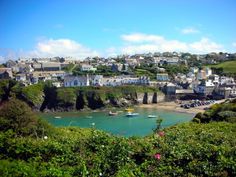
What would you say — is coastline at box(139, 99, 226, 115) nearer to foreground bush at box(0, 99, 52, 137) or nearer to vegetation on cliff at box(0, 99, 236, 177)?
foreground bush at box(0, 99, 52, 137)

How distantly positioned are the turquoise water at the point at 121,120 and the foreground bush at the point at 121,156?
2734 cm

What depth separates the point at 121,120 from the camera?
44.9 m

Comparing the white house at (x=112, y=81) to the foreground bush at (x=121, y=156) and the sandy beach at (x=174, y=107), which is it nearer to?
the sandy beach at (x=174, y=107)

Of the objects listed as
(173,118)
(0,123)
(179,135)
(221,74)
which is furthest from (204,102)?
(179,135)

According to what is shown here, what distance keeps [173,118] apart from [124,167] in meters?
39.0

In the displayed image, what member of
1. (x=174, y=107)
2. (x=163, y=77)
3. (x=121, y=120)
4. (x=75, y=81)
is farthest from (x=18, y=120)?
(x=163, y=77)

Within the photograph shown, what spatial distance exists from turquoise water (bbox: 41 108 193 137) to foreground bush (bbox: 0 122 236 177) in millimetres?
27338

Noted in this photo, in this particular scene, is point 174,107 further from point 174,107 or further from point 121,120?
point 121,120

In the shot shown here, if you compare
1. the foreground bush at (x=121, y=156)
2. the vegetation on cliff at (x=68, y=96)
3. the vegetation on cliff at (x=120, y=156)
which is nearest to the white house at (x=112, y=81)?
the vegetation on cliff at (x=68, y=96)

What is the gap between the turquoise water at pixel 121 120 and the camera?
39031 mm

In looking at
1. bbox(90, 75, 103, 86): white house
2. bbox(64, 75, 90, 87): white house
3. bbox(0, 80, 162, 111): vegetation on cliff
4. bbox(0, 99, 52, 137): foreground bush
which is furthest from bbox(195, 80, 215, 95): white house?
bbox(0, 99, 52, 137): foreground bush

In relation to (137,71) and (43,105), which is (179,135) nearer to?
(43,105)

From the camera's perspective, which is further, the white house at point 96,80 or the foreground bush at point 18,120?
the white house at point 96,80

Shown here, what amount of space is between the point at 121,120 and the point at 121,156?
3792 cm
